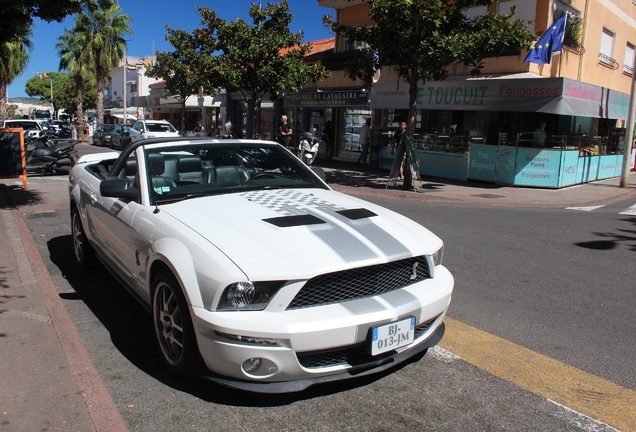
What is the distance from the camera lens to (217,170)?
4539 millimetres

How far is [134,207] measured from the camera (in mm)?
4188

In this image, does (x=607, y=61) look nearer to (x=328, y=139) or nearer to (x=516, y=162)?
(x=516, y=162)

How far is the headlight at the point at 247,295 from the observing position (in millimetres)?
2998

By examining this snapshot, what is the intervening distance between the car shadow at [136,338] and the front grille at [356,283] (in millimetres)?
680

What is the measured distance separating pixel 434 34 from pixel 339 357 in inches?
465

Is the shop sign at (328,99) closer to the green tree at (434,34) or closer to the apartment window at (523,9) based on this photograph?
the apartment window at (523,9)

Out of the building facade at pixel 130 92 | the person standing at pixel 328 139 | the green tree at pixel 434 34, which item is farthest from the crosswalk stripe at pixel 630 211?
the building facade at pixel 130 92

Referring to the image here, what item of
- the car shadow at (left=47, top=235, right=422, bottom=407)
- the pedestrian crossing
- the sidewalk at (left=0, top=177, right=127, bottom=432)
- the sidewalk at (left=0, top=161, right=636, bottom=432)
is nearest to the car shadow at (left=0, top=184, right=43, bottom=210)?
the sidewalk at (left=0, top=161, right=636, bottom=432)

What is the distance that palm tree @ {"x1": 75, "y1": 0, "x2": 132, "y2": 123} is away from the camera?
36969 mm

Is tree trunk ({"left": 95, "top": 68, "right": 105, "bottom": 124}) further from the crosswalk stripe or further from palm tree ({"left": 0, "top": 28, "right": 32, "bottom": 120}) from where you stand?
the crosswalk stripe

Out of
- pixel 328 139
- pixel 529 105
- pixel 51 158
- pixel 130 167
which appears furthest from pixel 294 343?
pixel 328 139

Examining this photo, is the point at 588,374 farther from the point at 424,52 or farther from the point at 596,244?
the point at 424,52

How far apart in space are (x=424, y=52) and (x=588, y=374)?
11.1 m

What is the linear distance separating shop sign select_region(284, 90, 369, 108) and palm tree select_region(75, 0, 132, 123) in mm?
18807
